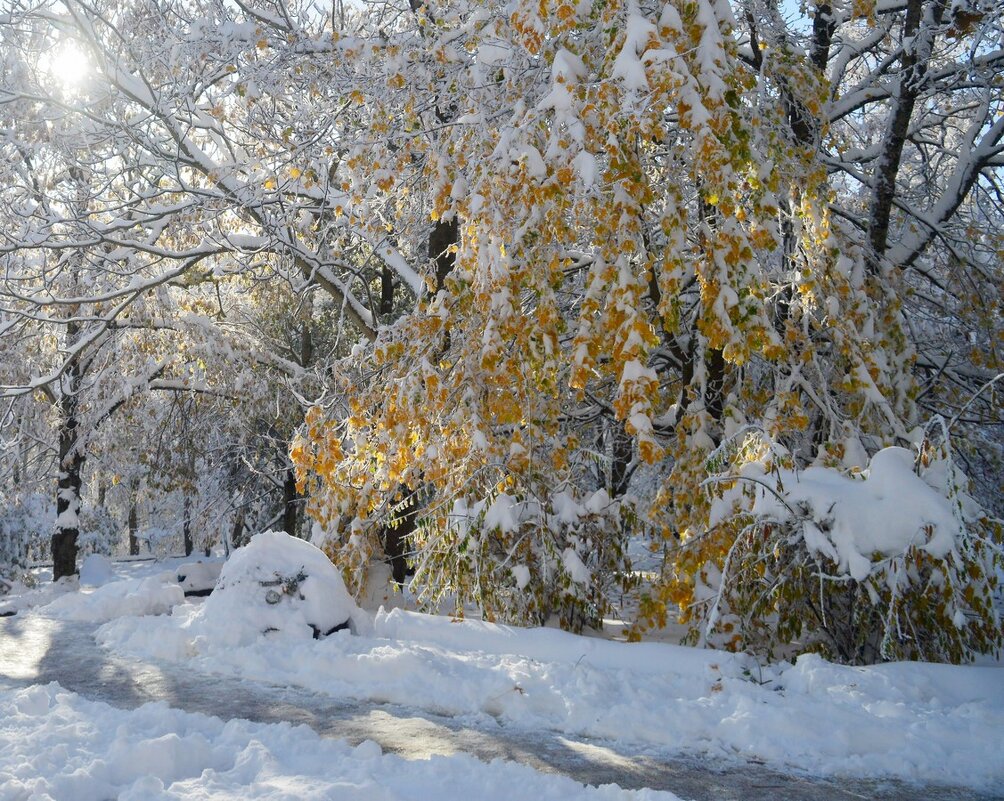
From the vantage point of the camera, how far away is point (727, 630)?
21.3ft

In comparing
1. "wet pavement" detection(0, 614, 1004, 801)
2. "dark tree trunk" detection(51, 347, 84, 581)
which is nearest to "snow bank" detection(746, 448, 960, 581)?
A: "wet pavement" detection(0, 614, 1004, 801)

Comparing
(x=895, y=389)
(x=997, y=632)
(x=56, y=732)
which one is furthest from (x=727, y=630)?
(x=56, y=732)

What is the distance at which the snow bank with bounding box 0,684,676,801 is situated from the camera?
378 cm

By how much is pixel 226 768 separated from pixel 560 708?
76.9 inches

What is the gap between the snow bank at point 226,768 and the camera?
3783 mm

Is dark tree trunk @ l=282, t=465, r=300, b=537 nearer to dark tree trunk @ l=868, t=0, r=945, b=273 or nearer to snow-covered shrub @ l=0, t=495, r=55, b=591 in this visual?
snow-covered shrub @ l=0, t=495, r=55, b=591

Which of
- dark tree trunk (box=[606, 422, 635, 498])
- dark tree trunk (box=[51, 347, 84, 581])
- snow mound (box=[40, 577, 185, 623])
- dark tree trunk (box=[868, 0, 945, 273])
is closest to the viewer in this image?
dark tree trunk (box=[868, 0, 945, 273])

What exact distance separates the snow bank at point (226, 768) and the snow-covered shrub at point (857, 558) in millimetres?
2274

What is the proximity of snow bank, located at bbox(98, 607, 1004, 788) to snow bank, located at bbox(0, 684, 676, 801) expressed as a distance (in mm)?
1014

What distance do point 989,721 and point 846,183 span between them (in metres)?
8.99

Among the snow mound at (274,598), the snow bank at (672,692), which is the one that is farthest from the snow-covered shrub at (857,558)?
the snow mound at (274,598)

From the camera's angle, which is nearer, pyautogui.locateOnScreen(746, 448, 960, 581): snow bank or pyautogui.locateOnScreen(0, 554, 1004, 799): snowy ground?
pyautogui.locateOnScreen(0, 554, 1004, 799): snowy ground

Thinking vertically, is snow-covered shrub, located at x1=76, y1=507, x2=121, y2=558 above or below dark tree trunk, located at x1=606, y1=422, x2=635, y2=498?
below

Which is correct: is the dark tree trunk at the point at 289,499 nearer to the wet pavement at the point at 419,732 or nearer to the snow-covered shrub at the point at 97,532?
the snow-covered shrub at the point at 97,532
